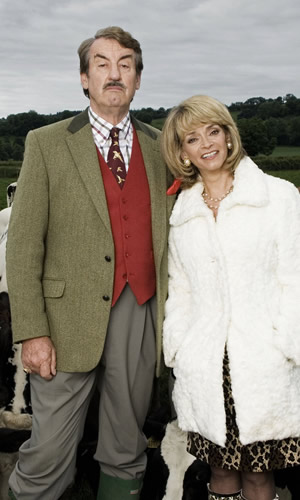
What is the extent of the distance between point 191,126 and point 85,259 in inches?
34.1

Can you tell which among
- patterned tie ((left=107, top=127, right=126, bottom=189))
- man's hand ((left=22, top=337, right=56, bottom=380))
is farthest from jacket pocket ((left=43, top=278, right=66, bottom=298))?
patterned tie ((left=107, top=127, right=126, bottom=189))

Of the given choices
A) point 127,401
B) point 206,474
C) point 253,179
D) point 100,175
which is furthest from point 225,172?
point 206,474

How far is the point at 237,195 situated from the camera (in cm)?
294

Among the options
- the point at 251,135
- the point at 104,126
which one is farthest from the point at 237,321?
the point at 251,135

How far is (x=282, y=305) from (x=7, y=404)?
2095 millimetres

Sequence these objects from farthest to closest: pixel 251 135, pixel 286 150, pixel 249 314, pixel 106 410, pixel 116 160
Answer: pixel 286 150 < pixel 251 135 < pixel 106 410 < pixel 116 160 < pixel 249 314

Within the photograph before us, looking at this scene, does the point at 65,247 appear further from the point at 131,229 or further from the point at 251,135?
the point at 251,135

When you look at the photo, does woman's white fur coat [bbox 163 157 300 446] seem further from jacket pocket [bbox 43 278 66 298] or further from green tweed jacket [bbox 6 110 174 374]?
jacket pocket [bbox 43 278 66 298]

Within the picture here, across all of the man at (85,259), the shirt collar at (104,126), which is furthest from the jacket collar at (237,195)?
the shirt collar at (104,126)

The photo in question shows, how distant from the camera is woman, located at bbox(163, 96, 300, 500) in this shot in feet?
9.30

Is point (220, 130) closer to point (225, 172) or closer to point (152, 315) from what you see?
point (225, 172)

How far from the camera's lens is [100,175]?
3164 mm

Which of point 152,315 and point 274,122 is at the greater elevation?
point 274,122

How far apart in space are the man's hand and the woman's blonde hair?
44.6 inches
